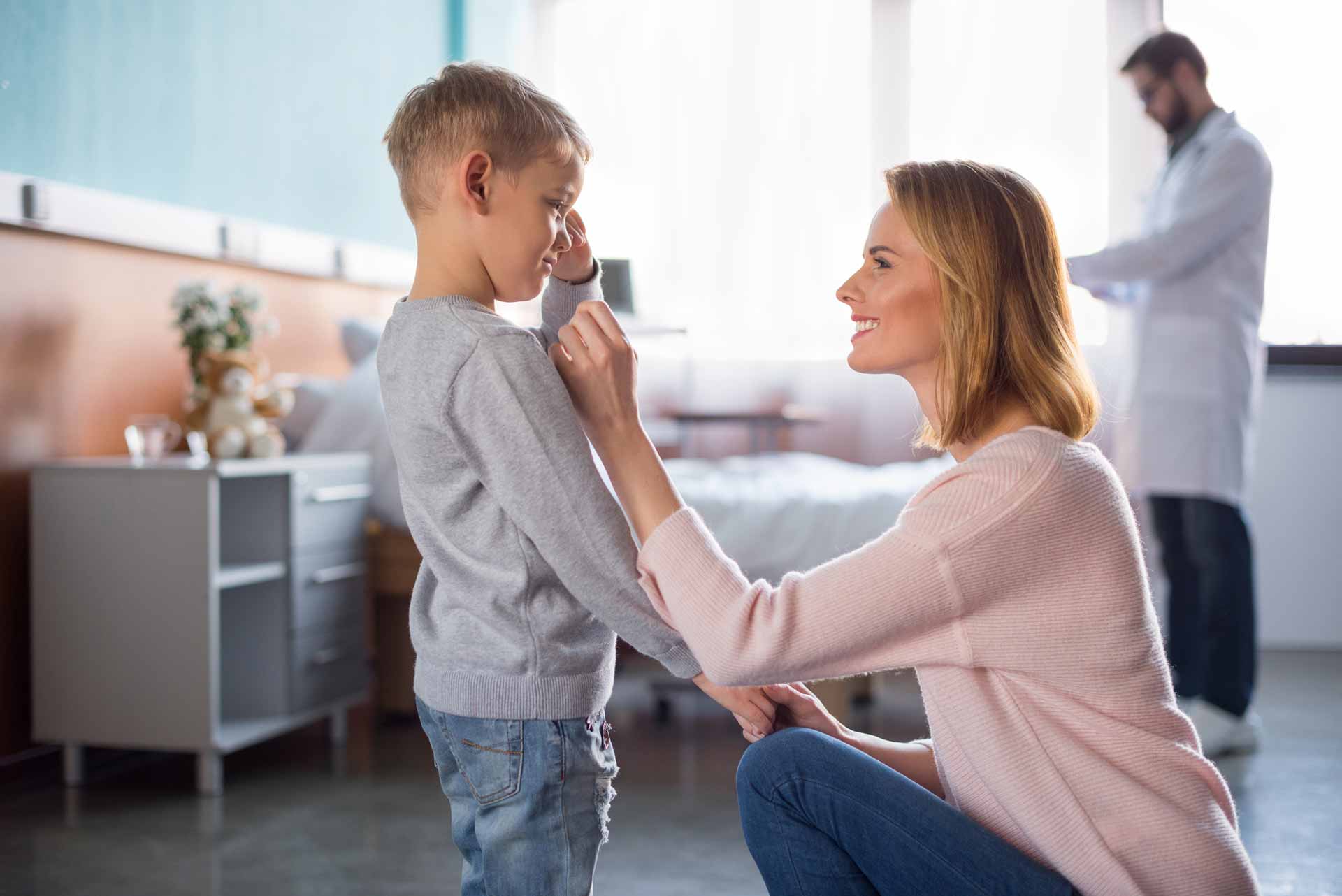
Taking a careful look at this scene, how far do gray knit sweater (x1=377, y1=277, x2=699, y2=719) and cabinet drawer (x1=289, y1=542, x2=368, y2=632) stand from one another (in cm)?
173

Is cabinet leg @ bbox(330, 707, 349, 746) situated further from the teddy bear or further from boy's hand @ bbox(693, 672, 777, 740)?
boy's hand @ bbox(693, 672, 777, 740)

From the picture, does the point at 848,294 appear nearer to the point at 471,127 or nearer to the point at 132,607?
the point at 471,127

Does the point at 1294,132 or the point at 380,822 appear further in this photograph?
the point at 1294,132

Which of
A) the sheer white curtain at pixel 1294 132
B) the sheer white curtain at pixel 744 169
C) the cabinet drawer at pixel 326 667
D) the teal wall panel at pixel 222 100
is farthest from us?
the sheer white curtain at pixel 744 169

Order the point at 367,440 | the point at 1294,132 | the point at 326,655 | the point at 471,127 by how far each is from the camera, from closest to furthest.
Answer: the point at 471,127, the point at 326,655, the point at 367,440, the point at 1294,132

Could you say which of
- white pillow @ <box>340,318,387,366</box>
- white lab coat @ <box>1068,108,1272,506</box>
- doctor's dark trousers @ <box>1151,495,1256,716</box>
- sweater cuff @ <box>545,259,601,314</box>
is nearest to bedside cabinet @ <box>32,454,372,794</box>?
white pillow @ <box>340,318,387,366</box>

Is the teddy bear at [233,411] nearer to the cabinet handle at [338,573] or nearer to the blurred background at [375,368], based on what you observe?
the blurred background at [375,368]

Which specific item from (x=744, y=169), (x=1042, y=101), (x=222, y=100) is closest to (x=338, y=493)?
(x=222, y=100)

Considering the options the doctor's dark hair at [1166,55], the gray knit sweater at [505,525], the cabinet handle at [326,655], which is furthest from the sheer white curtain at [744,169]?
the gray knit sweater at [505,525]

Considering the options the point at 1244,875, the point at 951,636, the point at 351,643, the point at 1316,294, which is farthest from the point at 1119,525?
the point at 1316,294

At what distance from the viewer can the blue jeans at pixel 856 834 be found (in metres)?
1.01

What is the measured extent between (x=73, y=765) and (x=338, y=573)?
69 centimetres

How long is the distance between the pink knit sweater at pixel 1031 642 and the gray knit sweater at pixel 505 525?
0.07 meters

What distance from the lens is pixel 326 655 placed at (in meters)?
2.84
